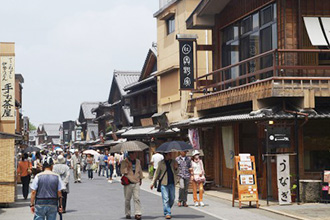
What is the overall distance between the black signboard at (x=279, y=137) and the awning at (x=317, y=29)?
2.93m

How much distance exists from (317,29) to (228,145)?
7148mm

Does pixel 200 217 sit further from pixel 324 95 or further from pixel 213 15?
pixel 213 15

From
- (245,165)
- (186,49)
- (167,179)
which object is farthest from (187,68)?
(167,179)

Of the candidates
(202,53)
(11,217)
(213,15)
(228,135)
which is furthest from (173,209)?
(202,53)

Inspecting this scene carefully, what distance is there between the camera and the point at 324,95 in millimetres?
19562

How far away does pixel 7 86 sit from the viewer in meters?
31.2

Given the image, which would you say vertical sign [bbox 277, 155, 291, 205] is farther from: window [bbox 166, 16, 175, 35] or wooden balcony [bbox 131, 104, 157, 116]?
wooden balcony [bbox 131, 104, 157, 116]

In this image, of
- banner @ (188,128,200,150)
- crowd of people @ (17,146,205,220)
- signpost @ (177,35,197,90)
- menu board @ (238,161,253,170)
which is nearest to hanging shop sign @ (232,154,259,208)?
menu board @ (238,161,253,170)

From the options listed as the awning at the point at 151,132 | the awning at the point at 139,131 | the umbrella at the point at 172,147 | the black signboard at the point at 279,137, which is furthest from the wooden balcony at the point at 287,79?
the awning at the point at 139,131

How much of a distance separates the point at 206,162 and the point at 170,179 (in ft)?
40.2

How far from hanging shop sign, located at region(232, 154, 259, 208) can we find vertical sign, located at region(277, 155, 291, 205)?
0.73m

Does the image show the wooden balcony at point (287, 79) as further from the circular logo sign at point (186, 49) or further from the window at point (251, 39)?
the circular logo sign at point (186, 49)

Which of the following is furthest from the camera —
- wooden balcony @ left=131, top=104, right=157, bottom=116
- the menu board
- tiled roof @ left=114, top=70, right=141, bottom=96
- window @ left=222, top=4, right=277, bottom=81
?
tiled roof @ left=114, top=70, right=141, bottom=96

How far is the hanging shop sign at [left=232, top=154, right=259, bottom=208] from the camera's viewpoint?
18.5 m
